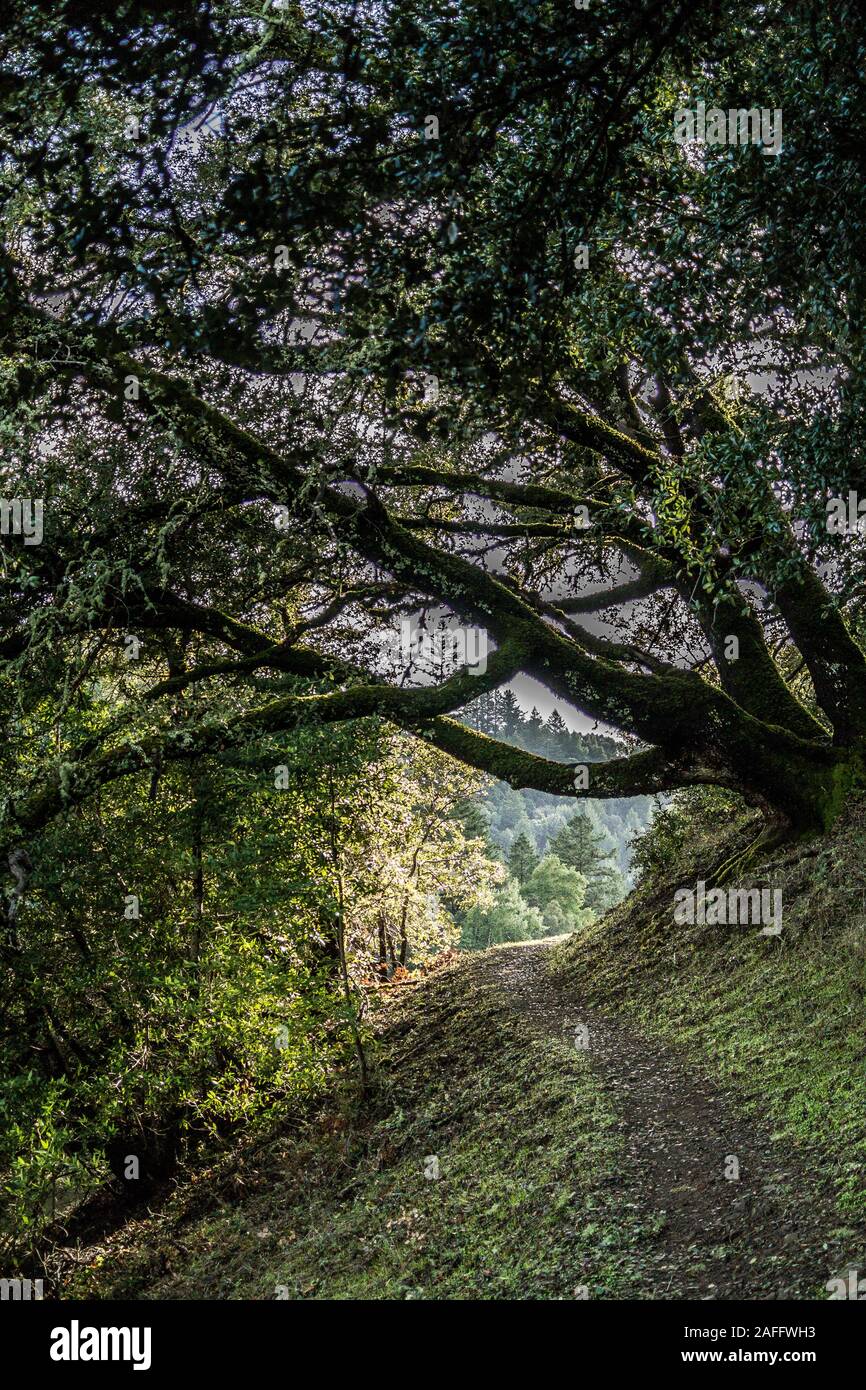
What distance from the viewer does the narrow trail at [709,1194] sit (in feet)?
16.8

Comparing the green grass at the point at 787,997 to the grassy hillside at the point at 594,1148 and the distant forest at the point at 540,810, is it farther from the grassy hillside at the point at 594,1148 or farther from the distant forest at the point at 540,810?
the distant forest at the point at 540,810

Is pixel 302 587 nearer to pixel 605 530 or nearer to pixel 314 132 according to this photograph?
pixel 605 530

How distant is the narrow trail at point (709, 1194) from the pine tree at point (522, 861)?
43637 mm

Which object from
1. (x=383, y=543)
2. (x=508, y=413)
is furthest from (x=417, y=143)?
(x=383, y=543)

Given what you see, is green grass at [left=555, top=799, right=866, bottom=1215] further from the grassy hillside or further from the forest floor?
the forest floor

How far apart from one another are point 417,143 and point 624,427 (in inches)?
306

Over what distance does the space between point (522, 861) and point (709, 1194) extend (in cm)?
4761

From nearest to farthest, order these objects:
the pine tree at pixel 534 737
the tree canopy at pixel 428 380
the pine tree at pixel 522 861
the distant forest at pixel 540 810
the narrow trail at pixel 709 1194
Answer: the tree canopy at pixel 428 380 < the narrow trail at pixel 709 1194 < the pine tree at pixel 522 861 < the distant forest at pixel 540 810 < the pine tree at pixel 534 737

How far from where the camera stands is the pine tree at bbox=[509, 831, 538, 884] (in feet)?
174

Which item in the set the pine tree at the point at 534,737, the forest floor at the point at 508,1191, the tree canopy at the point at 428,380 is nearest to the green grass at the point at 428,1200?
the forest floor at the point at 508,1191

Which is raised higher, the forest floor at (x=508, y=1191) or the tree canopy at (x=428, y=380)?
the tree canopy at (x=428, y=380)

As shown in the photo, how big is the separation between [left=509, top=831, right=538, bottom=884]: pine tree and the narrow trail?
4364 centimetres

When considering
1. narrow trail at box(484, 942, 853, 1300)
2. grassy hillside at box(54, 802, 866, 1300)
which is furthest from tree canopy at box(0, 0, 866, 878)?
narrow trail at box(484, 942, 853, 1300)
